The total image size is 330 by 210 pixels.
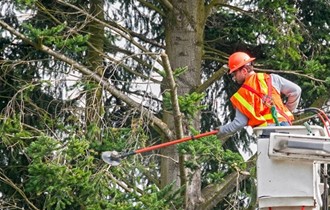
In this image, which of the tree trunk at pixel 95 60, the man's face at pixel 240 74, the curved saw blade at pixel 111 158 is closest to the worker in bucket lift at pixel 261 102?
the man's face at pixel 240 74

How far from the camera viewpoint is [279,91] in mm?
8898

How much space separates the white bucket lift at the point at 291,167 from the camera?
737 centimetres

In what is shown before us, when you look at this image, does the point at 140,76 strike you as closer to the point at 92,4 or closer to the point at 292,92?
the point at 92,4

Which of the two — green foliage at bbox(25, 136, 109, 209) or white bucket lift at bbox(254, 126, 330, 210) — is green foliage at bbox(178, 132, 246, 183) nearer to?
green foliage at bbox(25, 136, 109, 209)

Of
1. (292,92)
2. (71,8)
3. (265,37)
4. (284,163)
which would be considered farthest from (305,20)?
(284,163)

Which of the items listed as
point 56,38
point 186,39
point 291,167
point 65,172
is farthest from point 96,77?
point 291,167

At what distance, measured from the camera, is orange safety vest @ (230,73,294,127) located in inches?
343

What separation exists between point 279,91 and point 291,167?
4.62 feet

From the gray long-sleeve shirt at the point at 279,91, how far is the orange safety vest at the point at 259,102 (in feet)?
0.19

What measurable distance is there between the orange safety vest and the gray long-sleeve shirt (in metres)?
0.06

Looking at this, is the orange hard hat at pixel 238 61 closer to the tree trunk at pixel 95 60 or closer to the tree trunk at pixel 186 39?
the tree trunk at pixel 95 60

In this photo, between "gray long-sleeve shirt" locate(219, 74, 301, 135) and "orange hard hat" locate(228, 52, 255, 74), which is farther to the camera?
"orange hard hat" locate(228, 52, 255, 74)

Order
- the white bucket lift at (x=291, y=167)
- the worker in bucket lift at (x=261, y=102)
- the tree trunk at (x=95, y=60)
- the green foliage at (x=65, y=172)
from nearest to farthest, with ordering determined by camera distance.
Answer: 1. the white bucket lift at (x=291, y=167)
2. the worker in bucket lift at (x=261, y=102)
3. the green foliage at (x=65, y=172)
4. the tree trunk at (x=95, y=60)

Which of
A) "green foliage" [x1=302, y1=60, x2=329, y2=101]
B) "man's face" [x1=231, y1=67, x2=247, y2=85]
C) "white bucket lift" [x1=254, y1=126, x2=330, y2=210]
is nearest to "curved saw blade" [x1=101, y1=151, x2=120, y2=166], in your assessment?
"man's face" [x1=231, y1=67, x2=247, y2=85]
